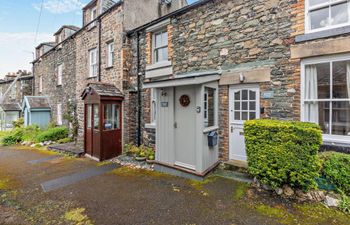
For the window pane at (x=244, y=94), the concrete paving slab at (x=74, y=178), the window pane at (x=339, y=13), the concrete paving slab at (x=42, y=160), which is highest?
the window pane at (x=339, y=13)

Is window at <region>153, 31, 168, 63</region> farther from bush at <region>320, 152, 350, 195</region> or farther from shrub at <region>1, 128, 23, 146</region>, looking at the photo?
shrub at <region>1, 128, 23, 146</region>

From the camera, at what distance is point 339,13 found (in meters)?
4.30

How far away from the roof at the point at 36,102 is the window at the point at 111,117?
9962 mm

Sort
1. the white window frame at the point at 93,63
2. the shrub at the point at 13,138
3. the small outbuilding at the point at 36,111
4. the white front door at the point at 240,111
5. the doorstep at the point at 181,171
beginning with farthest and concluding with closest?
1. the small outbuilding at the point at 36,111
2. the shrub at the point at 13,138
3. the white window frame at the point at 93,63
4. the white front door at the point at 240,111
5. the doorstep at the point at 181,171

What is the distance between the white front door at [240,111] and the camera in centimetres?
554

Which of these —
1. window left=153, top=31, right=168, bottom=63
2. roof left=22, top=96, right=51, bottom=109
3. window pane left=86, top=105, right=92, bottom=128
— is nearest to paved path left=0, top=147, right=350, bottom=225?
window pane left=86, top=105, right=92, bottom=128

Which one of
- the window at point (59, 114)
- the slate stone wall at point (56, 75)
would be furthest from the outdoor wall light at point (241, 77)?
the window at point (59, 114)

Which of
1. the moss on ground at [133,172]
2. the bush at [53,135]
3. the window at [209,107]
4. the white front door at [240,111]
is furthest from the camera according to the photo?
the bush at [53,135]

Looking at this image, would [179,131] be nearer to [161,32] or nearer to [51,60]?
[161,32]

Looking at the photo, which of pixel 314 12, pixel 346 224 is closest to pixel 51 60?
pixel 314 12

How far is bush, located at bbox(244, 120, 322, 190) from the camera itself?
365 centimetres

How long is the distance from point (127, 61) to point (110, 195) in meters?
6.22

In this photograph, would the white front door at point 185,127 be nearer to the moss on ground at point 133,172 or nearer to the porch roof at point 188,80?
the porch roof at point 188,80

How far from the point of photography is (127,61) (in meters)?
8.59
